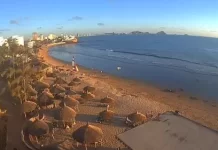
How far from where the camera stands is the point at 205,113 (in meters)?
22.2

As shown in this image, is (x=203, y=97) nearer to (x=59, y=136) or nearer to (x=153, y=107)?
(x=153, y=107)

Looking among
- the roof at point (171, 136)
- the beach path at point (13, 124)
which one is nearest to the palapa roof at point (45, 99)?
the beach path at point (13, 124)

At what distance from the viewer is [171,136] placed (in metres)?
11.0

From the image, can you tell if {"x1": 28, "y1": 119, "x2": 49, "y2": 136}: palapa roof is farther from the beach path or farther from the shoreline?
the shoreline

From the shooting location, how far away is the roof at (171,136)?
10.3 meters

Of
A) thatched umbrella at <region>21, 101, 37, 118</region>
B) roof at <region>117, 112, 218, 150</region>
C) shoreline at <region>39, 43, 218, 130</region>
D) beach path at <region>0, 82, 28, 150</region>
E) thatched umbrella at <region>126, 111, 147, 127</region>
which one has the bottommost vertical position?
shoreline at <region>39, 43, 218, 130</region>

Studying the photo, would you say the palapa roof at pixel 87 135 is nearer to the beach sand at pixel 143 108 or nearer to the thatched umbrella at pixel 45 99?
the beach sand at pixel 143 108

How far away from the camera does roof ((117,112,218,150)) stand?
33.8ft

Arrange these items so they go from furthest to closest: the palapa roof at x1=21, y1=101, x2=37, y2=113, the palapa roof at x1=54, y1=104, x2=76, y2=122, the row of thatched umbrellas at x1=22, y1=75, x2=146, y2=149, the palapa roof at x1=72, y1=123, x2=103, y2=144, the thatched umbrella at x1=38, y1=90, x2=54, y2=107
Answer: the thatched umbrella at x1=38, y1=90, x2=54, y2=107 < the palapa roof at x1=21, y1=101, x2=37, y2=113 < the palapa roof at x1=54, y1=104, x2=76, y2=122 < the row of thatched umbrellas at x1=22, y1=75, x2=146, y2=149 < the palapa roof at x1=72, y1=123, x2=103, y2=144

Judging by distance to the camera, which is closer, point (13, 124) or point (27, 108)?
point (13, 124)

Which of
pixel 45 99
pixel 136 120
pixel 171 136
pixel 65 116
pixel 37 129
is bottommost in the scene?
pixel 136 120

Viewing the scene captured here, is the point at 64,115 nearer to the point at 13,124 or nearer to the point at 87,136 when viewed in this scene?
the point at 87,136

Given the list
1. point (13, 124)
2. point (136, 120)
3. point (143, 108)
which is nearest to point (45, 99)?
point (13, 124)

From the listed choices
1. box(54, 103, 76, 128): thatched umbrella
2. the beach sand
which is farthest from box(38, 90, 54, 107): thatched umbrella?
box(54, 103, 76, 128): thatched umbrella
